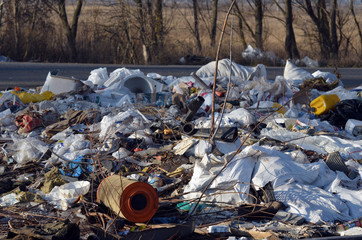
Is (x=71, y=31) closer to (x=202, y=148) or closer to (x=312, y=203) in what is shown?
(x=202, y=148)

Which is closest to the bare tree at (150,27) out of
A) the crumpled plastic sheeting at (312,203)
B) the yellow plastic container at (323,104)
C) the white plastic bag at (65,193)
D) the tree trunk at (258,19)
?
the tree trunk at (258,19)

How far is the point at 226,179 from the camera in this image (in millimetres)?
→ 4059

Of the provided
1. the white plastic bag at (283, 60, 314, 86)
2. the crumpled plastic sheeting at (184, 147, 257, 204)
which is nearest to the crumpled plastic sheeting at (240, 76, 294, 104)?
the white plastic bag at (283, 60, 314, 86)

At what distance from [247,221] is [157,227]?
2.62ft

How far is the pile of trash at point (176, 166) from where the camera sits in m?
3.45

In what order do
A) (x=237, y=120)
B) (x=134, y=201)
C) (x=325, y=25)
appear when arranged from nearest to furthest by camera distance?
1. (x=134, y=201)
2. (x=237, y=120)
3. (x=325, y=25)

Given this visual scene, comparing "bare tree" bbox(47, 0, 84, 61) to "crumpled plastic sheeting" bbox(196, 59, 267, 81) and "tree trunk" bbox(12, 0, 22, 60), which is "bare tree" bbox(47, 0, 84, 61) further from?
"crumpled plastic sheeting" bbox(196, 59, 267, 81)

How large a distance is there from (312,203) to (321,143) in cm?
176

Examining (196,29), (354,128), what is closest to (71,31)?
(196,29)

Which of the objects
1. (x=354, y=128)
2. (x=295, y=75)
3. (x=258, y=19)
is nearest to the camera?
(x=354, y=128)

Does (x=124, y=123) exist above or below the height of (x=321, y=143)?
above

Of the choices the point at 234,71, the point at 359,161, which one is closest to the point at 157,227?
the point at 359,161

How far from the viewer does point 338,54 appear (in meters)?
18.3

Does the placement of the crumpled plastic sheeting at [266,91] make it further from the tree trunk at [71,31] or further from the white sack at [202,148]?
the tree trunk at [71,31]
